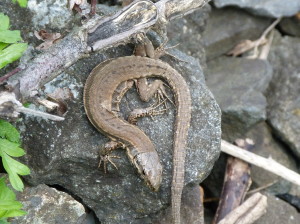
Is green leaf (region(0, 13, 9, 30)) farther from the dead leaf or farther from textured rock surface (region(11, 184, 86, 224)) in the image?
the dead leaf

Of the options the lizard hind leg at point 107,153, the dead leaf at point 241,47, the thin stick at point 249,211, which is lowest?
the thin stick at point 249,211

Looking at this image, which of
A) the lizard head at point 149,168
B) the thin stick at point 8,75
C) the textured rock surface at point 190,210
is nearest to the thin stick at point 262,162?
the textured rock surface at point 190,210

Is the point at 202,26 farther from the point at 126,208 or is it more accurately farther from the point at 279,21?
the point at 126,208

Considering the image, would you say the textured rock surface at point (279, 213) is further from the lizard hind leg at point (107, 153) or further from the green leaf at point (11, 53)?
the green leaf at point (11, 53)

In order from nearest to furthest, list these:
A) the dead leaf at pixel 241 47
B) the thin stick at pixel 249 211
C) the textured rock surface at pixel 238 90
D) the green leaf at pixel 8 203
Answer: the green leaf at pixel 8 203 < the thin stick at pixel 249 211 < the textured rock surface at pixel 238 90 < the dead leaf at pixel 241 47

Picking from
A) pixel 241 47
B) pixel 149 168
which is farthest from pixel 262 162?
pixel 241 47

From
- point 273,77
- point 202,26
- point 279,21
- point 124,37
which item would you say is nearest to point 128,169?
point 124,37

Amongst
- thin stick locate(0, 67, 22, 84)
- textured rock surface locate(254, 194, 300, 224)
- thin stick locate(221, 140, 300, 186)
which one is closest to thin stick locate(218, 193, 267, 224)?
textured rock surface locate(254, 194, 300, 224)
